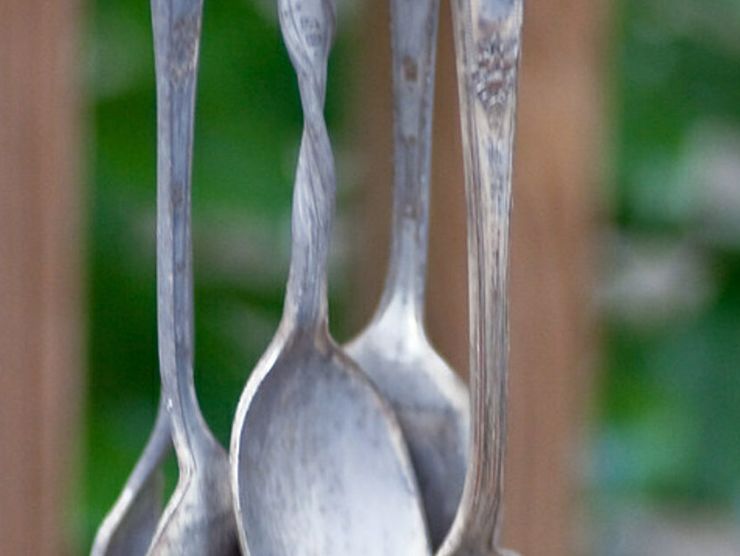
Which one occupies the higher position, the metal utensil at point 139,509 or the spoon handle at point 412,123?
the spoon handle at point 412,123

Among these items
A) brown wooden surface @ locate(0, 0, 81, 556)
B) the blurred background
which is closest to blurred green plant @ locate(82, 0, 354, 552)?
the blurred background

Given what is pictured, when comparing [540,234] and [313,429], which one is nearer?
[313,429]

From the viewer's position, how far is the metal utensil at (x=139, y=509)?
1.42 ft

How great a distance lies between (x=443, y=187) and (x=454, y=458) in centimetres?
20

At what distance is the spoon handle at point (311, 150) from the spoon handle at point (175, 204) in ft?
0.10

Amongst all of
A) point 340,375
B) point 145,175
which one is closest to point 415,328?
point 340,375

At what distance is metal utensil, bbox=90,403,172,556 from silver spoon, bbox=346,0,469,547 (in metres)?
0.07

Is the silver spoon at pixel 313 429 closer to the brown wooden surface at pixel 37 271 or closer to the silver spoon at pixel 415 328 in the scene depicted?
the silver spoon at pixel 415 328

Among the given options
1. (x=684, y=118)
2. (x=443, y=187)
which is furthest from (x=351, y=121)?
(x=684, y=118)

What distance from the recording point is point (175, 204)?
0.42 meters

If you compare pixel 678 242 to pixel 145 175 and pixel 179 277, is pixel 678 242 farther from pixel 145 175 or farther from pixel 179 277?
pixel 179 277

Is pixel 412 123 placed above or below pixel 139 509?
above

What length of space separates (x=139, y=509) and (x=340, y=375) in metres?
0.07

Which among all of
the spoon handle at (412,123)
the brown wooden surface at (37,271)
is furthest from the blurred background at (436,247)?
the spoon handle at (412,123)
